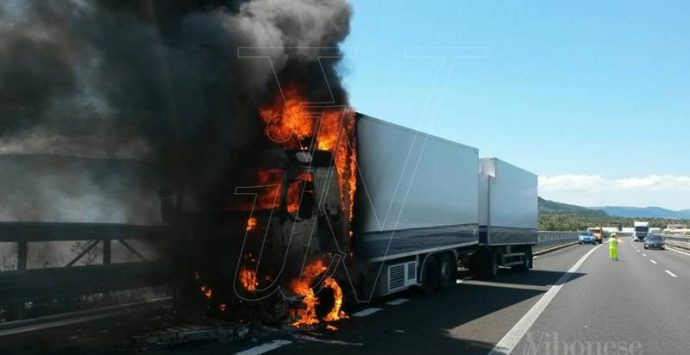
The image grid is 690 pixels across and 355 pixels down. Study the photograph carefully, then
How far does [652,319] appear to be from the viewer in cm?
952

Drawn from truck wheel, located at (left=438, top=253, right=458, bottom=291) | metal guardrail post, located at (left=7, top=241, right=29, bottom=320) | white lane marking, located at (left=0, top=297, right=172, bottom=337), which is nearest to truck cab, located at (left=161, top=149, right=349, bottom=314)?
white lane marking, located at (left=0, top=297, right=172, bottom=337)

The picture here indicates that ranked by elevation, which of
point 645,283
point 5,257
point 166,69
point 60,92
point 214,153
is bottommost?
point 645,283

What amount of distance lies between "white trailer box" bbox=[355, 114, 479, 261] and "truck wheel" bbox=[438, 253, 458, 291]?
0.31 meters

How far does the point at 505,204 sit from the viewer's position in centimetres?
1742

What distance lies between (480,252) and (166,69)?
10561 mm

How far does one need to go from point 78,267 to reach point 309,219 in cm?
321

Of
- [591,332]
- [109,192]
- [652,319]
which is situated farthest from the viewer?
[652,319]

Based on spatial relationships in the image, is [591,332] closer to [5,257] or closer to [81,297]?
[81,297]

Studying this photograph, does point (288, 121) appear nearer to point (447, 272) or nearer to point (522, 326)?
point (522, 326)

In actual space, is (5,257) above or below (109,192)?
below

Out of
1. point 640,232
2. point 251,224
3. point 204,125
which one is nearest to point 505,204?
point 204,125

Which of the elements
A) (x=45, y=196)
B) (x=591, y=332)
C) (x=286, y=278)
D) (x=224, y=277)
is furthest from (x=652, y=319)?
(x=45, y=196)

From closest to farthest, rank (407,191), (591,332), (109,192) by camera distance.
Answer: (591,332), (109,192), (407,191)

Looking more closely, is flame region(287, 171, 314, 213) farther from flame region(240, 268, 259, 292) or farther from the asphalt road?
the asphalt road
